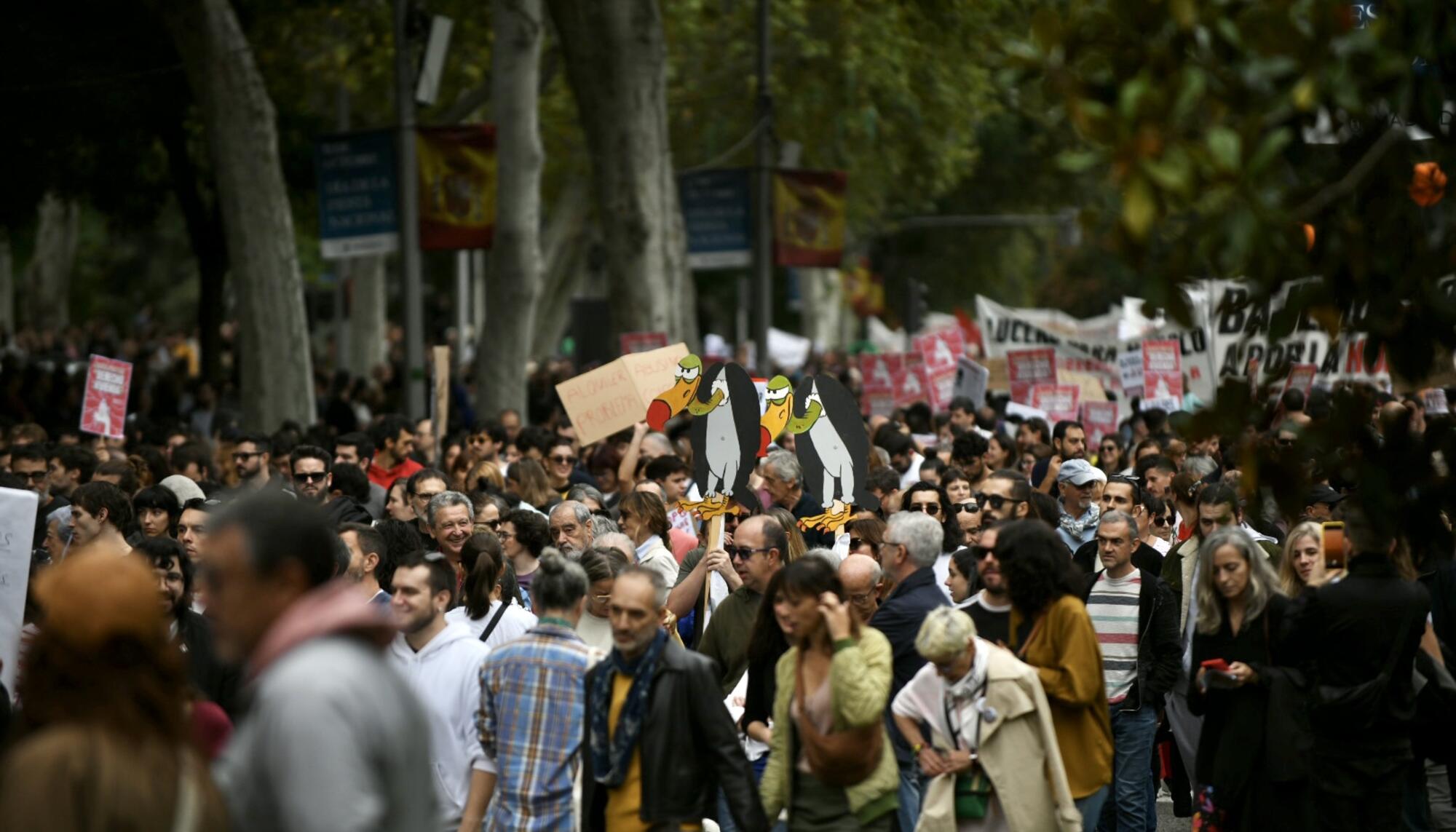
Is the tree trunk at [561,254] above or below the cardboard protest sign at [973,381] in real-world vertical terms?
above

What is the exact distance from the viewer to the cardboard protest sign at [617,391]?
1260 cm

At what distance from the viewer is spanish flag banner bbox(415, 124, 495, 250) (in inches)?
800

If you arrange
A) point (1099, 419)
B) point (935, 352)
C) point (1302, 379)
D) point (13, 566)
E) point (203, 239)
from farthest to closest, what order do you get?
point (203, 239) < point (935, 352) < point (1099, 419) < point (1302, 379) < point (13, 566)

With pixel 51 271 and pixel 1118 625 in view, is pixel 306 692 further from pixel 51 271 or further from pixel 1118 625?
pixel 51 271

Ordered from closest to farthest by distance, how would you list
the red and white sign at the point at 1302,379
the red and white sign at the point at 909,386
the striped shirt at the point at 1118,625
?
the striped shirt at the point at 1118,625 < the red and white sign at the point at 1302,379 < the red and white sign at the point at 909,386

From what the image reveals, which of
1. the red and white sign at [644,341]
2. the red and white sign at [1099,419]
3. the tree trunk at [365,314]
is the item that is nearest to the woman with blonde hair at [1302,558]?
the red and white sign at [1099,419]

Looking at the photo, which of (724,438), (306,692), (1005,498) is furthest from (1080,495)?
(306,692)

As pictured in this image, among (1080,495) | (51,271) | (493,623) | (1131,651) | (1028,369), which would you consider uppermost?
(51,271)

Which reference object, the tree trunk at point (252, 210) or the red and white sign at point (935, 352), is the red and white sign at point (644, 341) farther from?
the red and white sign at point (935, 352)

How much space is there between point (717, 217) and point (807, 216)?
114 cm

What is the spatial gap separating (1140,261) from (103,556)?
223 cm

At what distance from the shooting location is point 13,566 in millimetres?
8234

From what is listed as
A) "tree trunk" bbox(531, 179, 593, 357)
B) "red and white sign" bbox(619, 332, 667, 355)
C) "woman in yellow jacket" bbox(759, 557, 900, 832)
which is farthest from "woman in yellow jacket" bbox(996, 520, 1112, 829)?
"tree trunk" bbox(531, 179, 593, 357)

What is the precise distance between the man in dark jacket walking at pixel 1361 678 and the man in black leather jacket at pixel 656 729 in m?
2.38
